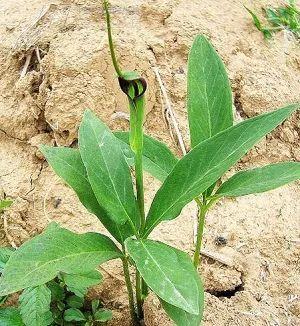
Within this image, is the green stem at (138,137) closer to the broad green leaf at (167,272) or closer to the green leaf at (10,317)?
the broad green leaf at (167,272)

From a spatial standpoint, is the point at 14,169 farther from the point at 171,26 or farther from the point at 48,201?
the point at 171,26

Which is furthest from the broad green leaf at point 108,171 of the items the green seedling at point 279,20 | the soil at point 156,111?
the green seedling at point 279,20

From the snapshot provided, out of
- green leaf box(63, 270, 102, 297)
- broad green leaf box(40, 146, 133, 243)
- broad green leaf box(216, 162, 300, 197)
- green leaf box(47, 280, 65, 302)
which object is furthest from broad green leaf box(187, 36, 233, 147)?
green leaf box(47, 280, 65, 302)

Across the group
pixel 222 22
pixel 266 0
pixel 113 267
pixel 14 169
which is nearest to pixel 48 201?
pixel 14 169

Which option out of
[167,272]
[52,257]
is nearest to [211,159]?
[167,272]

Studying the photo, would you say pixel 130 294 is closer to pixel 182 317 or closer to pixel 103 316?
pixel 103 316
